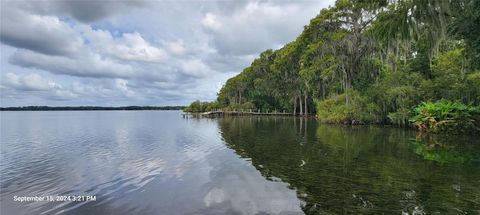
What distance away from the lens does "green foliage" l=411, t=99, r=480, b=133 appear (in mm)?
20594

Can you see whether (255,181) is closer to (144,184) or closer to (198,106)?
(144,184)

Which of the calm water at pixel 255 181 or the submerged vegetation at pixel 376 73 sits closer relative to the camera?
the calm water at pixel 255 181

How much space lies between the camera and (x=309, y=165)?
11094 mm

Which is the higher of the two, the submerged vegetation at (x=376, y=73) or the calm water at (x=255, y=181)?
the submerged vegetation at (x=376, y=73)

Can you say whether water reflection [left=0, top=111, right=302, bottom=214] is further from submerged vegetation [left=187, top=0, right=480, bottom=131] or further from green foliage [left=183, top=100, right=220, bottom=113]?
green foliage [left=183, top=100, right=220, bottom=113]

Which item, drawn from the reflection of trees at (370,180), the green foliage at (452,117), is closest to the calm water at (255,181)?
the reflection of trees at (370,180)

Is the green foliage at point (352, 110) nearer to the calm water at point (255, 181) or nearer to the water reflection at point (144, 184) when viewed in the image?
the calm water at point (255, 181)

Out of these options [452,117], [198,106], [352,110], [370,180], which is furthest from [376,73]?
[198,106]

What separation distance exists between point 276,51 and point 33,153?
53374mm

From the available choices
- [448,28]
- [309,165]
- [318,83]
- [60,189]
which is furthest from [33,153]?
[318,83]

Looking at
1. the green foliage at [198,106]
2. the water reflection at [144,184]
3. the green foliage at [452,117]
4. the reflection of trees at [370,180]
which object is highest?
the green foliage at [198,106]

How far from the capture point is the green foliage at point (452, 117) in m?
20.6

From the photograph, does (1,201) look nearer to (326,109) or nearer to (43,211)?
(43,211)

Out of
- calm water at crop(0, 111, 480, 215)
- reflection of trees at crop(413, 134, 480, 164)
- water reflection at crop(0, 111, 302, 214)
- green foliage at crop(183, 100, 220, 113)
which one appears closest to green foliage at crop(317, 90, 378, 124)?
reflection of trees at crop(413, 134, 480, 164)
